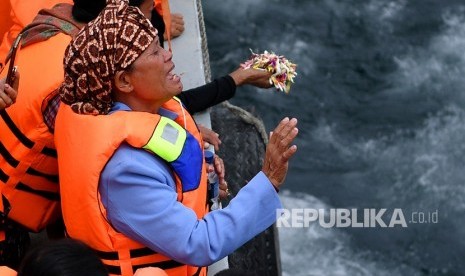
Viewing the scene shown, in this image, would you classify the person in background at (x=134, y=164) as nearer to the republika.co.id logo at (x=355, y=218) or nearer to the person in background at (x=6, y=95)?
the person in background at (x=6, y=95)

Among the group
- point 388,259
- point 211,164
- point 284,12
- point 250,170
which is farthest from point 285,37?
point 211,164

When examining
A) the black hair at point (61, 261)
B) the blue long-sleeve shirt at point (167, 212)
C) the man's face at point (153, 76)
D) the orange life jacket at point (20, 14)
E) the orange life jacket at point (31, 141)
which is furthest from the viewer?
the orange life jacket at point (20, 14)

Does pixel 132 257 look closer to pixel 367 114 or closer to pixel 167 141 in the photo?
pixel 167 141

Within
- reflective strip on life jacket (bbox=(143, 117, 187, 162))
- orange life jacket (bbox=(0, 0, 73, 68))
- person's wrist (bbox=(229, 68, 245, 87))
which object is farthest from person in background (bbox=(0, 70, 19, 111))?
person's wrist (bbox=(229, 68, 245, 87))

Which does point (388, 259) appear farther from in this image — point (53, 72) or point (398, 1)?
point (53, 72)

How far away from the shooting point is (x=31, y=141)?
117 inches

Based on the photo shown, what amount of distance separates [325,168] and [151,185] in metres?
4.63

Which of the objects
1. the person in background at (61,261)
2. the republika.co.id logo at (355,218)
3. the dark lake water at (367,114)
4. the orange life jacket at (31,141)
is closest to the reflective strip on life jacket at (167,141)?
the orange life jacket at (31,141)

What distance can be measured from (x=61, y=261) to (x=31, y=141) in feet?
2.93

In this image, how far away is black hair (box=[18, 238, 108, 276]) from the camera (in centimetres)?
212

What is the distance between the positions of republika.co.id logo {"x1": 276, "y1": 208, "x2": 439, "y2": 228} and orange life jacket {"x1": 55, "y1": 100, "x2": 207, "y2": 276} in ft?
13.2

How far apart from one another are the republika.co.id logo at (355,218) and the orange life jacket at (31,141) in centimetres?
377

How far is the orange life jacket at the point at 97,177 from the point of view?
8.71 feet

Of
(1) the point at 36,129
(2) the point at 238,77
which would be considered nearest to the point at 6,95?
(1) the point at 36,129
